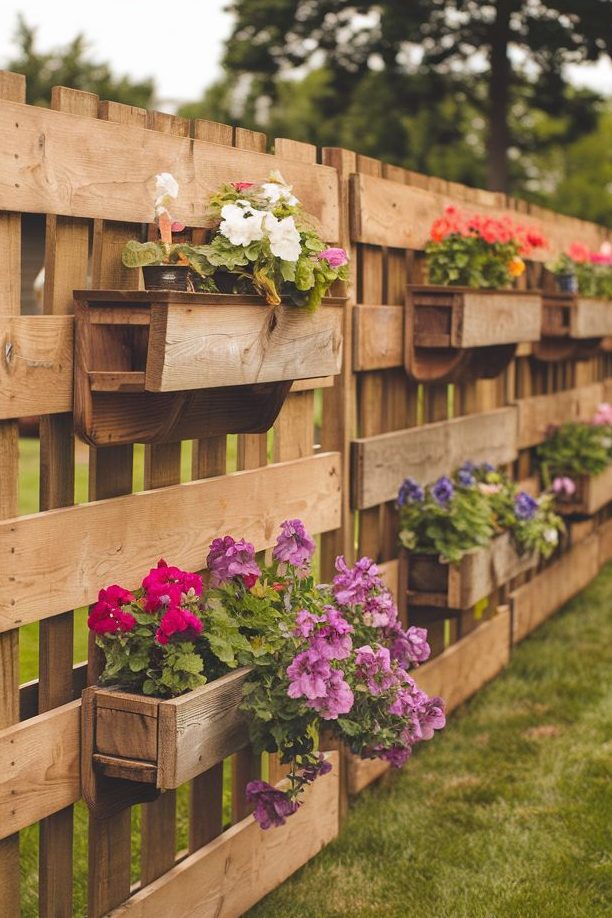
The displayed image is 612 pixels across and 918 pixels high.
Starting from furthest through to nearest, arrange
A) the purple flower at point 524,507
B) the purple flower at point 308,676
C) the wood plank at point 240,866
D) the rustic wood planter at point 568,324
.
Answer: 1. the rustic wood planter at point 568,324
2. the purple flower at point 524,507
3. the wood plank at point 240,866
4. the purple flower at point 308,676

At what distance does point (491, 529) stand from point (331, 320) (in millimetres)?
1662

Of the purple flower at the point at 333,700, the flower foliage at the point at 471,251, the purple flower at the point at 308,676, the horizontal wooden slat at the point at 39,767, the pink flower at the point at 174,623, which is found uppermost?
the flower foliage at the point at 471,251

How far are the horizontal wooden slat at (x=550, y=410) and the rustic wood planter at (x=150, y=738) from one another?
11.1 feet

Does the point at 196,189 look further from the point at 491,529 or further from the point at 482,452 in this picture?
Result: the point at 482,452

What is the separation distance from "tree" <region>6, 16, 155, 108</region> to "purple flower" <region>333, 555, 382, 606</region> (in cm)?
2288

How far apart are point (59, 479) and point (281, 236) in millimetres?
732

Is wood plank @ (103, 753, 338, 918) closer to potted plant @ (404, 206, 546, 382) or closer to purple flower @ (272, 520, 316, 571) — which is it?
purple flower @ (272, 520, 316, 571)

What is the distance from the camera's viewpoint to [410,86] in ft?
69.1

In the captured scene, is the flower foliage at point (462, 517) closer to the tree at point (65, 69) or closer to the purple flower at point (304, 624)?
the purple flower at point (304, 624)

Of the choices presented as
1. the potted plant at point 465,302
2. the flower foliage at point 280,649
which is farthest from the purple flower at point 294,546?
the potted plant at point 465,302

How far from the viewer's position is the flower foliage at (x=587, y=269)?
5922 mm

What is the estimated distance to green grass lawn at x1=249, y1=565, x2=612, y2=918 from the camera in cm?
330

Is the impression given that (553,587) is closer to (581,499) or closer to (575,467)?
(581,499)

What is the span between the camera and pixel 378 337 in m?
3.96
